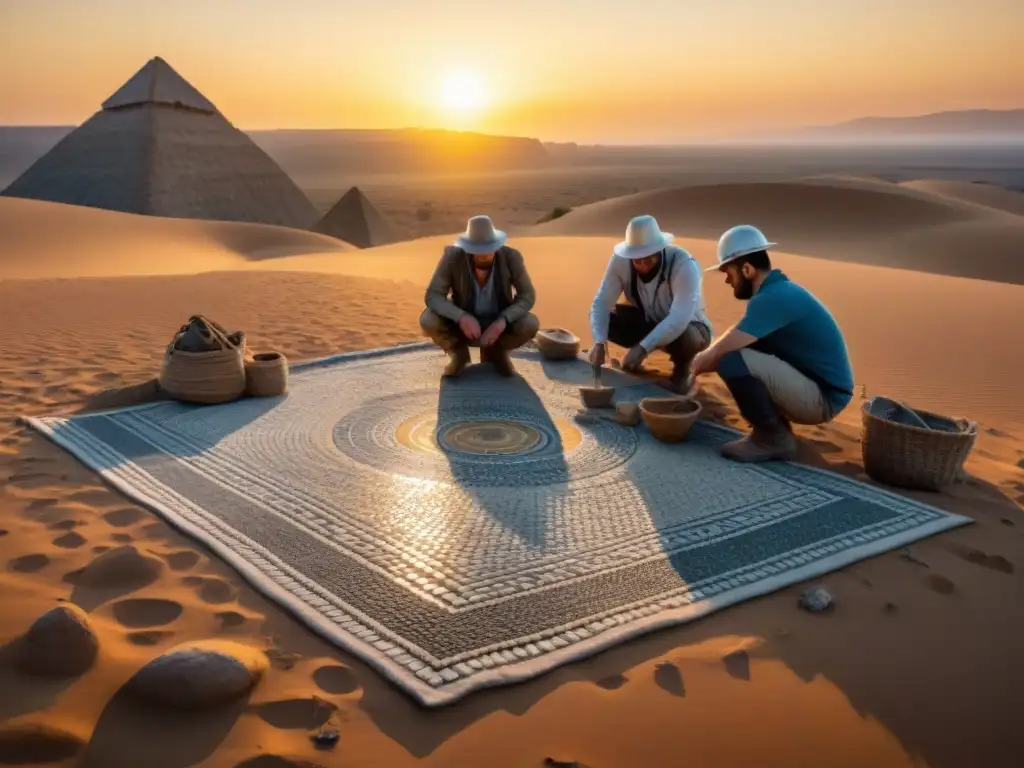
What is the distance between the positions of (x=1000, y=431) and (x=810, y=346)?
208cm

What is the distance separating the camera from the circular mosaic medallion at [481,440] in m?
4.04

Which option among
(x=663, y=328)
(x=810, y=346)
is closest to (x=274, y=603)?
(x=810, y=346)

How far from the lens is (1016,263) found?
17.0 metres

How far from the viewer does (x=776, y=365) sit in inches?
165

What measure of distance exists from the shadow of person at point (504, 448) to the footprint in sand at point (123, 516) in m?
1.41

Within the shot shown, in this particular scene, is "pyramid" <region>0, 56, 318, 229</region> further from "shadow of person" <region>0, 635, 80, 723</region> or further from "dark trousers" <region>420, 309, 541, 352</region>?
"shadow of person" <region>0, 635, 80, 723</region>

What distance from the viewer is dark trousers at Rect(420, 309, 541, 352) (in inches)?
220

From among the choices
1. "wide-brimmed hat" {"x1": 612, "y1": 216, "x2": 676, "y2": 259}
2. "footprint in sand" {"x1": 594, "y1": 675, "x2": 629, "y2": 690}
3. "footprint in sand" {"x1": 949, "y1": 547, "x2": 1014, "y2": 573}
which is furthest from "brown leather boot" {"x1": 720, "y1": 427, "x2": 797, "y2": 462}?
"footprint in sand" {"x1": 594, "y1": 675, "x2": 629, "y2": 690}

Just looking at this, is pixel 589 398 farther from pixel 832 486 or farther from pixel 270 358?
pixel 270 358

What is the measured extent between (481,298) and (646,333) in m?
1.22

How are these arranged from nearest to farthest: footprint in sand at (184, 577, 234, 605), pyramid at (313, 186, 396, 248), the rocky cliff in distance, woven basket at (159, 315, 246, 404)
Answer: footprint in sand at (184, 577, 234, 605), woven basket at (159, 315, 246, 404), pyramid at (313, 186, 396, 248), the rocky cliff in distance

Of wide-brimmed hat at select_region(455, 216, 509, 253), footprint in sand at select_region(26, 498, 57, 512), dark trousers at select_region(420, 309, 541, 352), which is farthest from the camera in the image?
dark trousers at select_region(420, 309, 541, 352)

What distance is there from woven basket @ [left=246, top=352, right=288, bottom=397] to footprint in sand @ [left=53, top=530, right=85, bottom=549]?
1.89 meters

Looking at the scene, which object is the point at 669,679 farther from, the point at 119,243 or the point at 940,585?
the point at 119,243
